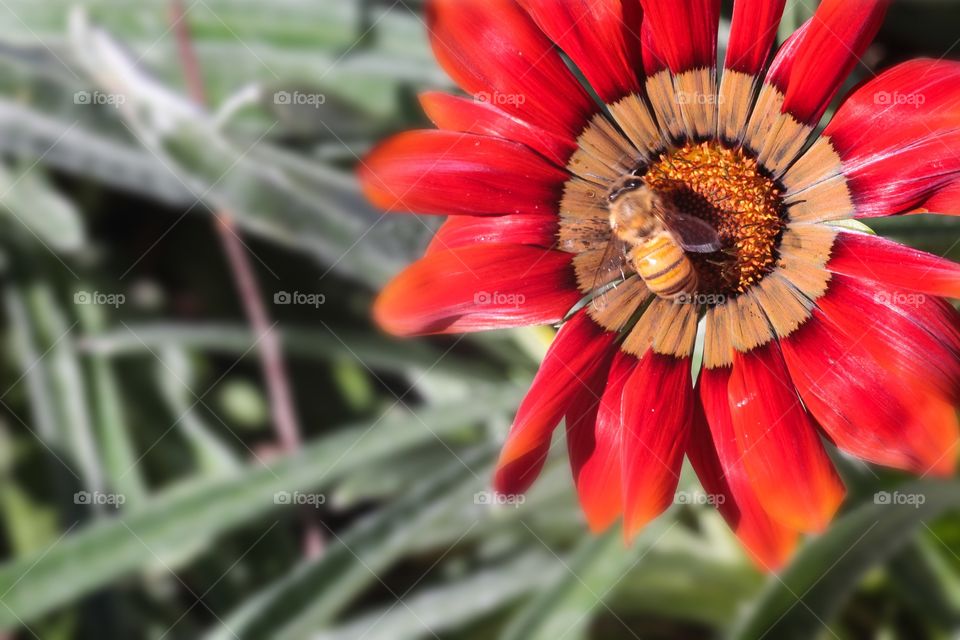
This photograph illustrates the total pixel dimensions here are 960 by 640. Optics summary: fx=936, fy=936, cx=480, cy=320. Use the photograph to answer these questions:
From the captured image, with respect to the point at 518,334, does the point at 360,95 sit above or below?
above

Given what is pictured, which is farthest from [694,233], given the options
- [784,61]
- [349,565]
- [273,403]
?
[273,403]

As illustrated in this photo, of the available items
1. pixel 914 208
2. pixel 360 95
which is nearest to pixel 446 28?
pixel 914 208

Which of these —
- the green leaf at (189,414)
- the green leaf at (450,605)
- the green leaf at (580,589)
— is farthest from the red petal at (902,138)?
the green leaf at (189,414)

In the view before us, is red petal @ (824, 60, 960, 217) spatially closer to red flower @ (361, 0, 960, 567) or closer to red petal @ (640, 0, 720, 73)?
red flower @ (361, 0, 960, 567)

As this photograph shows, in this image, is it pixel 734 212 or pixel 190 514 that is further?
pixel 190 514

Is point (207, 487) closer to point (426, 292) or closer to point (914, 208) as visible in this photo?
point (426, 292)

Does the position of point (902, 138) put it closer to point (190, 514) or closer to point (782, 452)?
point (782, 452)
